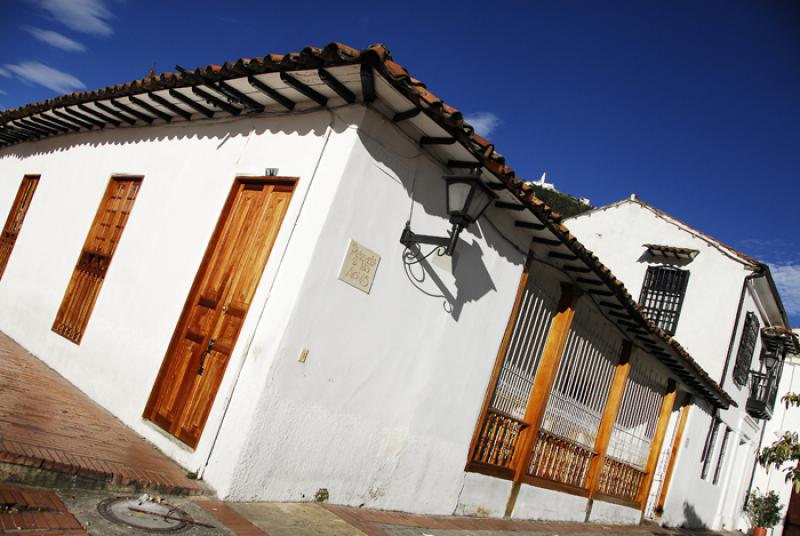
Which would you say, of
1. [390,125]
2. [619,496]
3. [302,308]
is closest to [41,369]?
[302,308]

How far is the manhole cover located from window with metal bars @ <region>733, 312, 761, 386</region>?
15.1 meters

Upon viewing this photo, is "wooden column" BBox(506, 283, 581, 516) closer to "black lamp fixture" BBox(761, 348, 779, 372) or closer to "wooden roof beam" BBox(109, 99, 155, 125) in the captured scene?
"wooden roof beam" BBox(109, 99, 155, 125)

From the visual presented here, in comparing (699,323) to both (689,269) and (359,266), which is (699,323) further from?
(359,266)

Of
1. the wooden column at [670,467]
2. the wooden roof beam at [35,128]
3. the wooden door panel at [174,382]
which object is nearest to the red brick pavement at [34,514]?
the wooden door panel at [174,382]

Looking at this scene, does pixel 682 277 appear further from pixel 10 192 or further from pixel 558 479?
pixel 10 192

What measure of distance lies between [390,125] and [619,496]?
900cm

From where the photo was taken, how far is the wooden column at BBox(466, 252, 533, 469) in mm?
6832

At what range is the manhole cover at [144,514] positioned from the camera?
3551mm

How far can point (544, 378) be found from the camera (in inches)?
309

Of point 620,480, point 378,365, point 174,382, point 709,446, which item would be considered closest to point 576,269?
point 378,365

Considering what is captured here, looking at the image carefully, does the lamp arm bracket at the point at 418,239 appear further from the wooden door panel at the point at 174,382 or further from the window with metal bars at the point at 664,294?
the window with metal bars at the point at 664,294

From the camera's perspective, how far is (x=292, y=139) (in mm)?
5406

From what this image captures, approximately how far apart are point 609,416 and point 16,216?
1136 centimetres

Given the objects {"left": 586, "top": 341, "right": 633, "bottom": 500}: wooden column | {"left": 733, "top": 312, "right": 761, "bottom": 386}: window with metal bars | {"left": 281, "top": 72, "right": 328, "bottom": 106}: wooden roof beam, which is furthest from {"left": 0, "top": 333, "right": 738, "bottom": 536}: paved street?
{"left": 733, "top": 312, "right": 761, "bottom": 386}: window with metal bars
